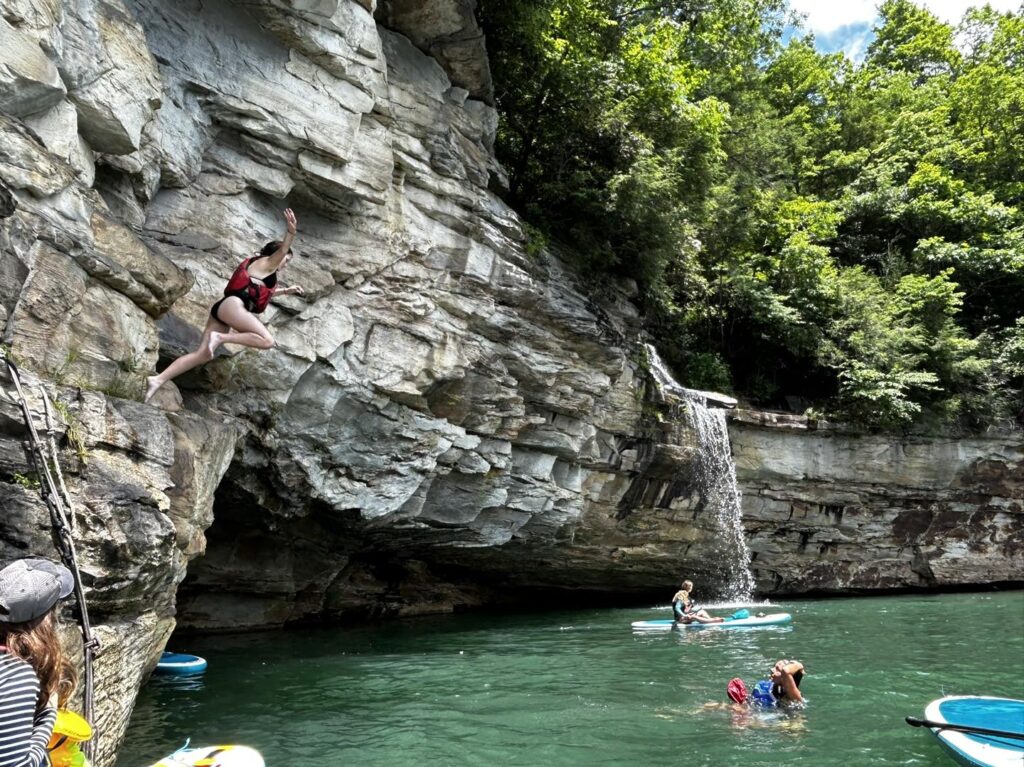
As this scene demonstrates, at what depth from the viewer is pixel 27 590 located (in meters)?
2.76

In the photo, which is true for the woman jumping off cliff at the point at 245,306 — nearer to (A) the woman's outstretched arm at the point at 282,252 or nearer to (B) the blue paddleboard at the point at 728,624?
(A) the woman's outstretched arm at the point at 282,252

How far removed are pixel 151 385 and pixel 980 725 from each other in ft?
29.0

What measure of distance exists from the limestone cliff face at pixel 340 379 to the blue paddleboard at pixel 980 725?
7.13m

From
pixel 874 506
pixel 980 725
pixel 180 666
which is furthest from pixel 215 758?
pixel 874 506

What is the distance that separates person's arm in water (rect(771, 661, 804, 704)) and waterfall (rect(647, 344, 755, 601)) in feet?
31.2

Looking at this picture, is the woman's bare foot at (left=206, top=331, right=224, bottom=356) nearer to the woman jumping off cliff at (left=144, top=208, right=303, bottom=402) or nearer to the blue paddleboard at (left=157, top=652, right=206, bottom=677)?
the woman jumping off cliff at (left=144, top=208, right=303, bottom=402)

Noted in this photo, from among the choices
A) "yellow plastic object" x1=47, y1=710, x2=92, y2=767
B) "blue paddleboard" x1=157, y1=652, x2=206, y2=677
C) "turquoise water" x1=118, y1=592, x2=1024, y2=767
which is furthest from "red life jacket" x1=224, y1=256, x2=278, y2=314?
"yellow plastic object" x1=47, y1=710, x2=92, y2=767

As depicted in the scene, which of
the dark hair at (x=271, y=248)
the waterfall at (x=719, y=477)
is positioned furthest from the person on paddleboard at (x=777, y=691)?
the waterfall at (x=719, y=477)

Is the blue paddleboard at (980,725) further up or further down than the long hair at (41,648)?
further down

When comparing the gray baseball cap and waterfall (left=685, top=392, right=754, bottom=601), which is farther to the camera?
waterfall (left=685, top=392, right=754, bottom=601)

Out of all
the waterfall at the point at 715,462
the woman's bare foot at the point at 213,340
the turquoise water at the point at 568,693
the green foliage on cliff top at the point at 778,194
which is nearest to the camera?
the turquoise water at the point at 568,693

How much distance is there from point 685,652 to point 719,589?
8.75 metres

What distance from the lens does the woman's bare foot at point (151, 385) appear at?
777cm

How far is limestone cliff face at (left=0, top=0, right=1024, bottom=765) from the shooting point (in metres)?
6.59
